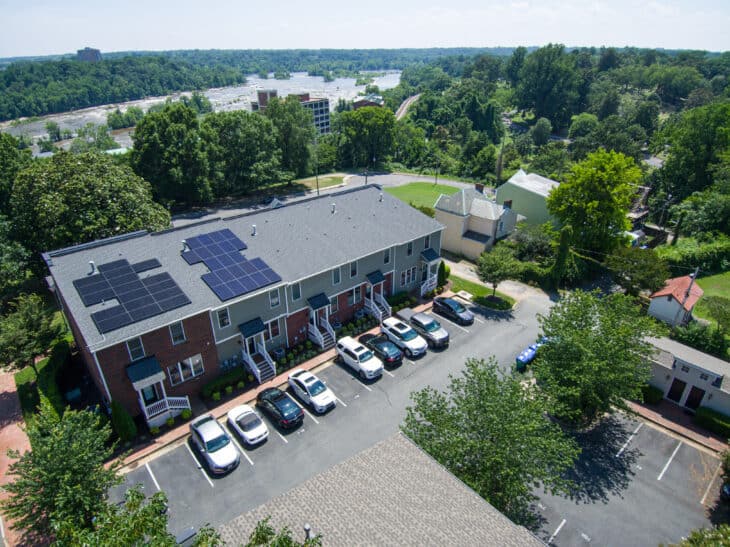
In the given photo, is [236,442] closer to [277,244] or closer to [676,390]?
[277,244]

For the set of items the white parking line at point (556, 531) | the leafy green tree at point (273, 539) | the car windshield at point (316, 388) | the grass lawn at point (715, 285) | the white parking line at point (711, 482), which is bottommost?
the grass lawn at point (715, 285)

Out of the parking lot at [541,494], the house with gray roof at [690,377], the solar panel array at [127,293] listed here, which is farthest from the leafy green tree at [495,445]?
the solar panel array at [127,293]

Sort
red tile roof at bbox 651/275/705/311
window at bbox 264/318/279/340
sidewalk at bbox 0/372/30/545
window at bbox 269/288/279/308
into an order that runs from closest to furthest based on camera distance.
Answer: sidewalk at bbox 0/372/30/545 < window at bbox 269/288/279/308 < window at bbox 264/318/279/340 < red tile roof at bbox 651/275/705/311

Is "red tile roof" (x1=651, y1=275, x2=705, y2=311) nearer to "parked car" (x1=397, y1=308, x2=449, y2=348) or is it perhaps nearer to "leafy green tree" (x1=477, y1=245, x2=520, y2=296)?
"leafy green tree" (x1=477, y1=245, x2=520, y2=296)

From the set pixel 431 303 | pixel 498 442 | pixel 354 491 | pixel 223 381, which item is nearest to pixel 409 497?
pixel 354 491

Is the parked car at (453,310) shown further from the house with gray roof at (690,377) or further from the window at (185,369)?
the window at (185,369)

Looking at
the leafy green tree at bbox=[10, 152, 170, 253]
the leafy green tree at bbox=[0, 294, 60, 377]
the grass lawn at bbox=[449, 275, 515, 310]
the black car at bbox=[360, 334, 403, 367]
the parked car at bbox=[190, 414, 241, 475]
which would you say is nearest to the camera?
the parked car at bbox=[190, 414, 241, 475]

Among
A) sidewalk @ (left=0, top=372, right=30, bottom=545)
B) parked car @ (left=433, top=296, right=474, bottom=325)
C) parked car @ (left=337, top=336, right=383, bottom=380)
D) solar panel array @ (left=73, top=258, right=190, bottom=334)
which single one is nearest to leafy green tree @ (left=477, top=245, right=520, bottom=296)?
parked car @ (left=433, top=296, right=474, bottom=325)
